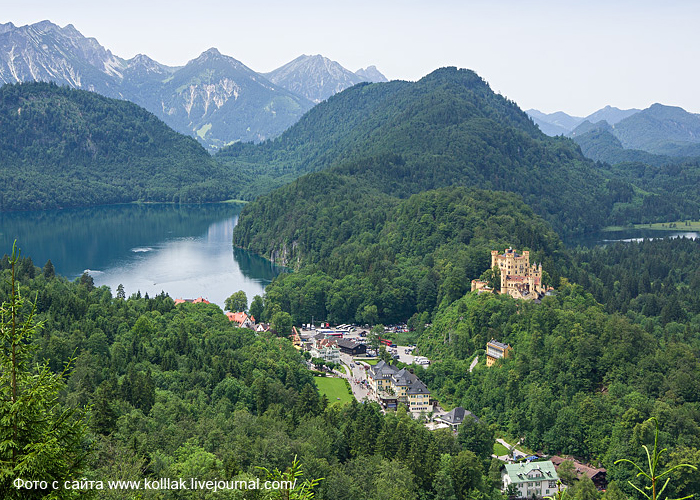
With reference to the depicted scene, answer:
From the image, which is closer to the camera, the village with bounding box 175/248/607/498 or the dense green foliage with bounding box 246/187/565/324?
the village with bounding box 175/248/607/498

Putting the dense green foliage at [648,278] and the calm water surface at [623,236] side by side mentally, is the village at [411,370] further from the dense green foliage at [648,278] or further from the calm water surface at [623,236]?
the calm water surface at [623,236]

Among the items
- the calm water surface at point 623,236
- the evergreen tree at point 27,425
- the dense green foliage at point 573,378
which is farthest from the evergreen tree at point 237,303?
the calm water surface at point 623,236

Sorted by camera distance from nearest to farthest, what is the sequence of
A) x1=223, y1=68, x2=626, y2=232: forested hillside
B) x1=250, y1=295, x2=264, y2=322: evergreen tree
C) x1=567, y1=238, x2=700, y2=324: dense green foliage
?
x1=250, y1=295, x2=264, y2=322: evergreen tree
x1=567, y1=238, x2=700, y2=324: dense green foliage
x1=223, y1=68, x2=626, y2=232: forested hillside

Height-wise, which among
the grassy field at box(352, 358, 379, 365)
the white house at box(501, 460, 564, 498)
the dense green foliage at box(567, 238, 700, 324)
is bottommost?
the white house at box(501, 460, 564, 498)

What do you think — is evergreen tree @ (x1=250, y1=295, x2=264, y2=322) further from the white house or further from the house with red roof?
the white house

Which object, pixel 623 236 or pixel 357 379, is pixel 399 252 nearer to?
pixel 357 379

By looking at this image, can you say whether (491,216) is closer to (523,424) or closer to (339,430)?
(523,424)

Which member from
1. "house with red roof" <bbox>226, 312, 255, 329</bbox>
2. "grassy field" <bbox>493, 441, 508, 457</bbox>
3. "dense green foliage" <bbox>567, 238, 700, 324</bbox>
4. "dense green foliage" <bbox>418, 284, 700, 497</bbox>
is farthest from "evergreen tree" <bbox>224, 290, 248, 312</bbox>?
"grassy field" <bbox>493, 441, 508, 457</bbox>

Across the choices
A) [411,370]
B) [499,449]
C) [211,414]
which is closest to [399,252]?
[411,370]
